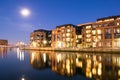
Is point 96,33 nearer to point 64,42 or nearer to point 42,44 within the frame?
point 64,42

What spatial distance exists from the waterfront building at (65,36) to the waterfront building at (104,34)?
15.2 m

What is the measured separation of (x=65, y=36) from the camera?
13488 cm

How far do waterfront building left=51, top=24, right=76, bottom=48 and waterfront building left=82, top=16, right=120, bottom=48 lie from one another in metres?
15.2

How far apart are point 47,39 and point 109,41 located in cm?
9398

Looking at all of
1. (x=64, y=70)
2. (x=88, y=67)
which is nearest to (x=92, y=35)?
(x=88, y=67)

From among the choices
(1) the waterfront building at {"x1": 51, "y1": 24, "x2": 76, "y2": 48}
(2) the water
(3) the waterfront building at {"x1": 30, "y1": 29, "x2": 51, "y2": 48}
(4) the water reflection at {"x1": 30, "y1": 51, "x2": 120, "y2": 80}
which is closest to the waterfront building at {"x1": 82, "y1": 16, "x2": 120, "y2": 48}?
(1) the waterfront building at {"x1": 51, "y1": 24, "x2": 76, "y2": 48}

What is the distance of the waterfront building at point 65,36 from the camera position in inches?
5138

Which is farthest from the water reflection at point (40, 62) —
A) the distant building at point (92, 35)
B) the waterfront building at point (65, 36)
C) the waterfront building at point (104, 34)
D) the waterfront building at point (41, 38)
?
the waterfront building at point (41, 38)

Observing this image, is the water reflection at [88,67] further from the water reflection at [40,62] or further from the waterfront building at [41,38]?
the waterfront building at [41,38]

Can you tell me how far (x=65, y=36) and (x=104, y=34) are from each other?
3872 cm

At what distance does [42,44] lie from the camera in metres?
182

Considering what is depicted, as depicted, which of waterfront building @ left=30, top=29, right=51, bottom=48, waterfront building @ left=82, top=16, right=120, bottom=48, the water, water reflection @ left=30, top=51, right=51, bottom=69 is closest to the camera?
the water

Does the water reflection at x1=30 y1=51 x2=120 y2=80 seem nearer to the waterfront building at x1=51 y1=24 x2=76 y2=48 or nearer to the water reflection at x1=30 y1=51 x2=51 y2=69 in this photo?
the water reflection at x1=30 y1=51 x2=51 y2=69

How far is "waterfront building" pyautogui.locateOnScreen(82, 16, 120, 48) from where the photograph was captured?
9781 cm
